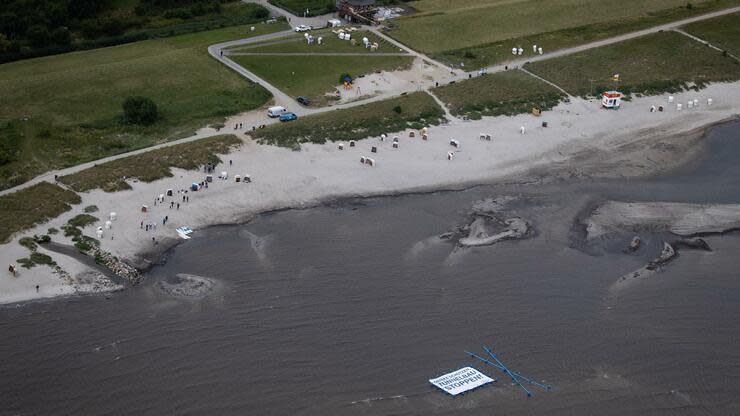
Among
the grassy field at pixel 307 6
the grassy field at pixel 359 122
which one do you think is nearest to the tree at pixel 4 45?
the grassy field at pixel 359 122

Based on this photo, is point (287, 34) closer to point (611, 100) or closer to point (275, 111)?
point (275, 111)

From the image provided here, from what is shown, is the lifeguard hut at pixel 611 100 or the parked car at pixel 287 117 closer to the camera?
the parked car at pixel 287 117

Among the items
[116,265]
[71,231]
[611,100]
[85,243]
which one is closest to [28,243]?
[71,231]

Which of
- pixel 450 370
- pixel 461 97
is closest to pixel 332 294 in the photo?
pixel 450 370

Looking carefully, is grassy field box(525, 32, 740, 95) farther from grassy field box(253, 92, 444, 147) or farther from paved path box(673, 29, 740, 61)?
grassy field box(253, 92, 444, 147)

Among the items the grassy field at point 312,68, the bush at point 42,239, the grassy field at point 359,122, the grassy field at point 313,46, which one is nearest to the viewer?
the bush at point 42,239

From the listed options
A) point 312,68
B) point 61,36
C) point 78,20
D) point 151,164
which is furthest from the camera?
Result: point 78,20

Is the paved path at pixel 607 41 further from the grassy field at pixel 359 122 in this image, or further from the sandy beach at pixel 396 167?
the grassy field at pixel 359 122
